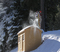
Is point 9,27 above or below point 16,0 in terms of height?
below

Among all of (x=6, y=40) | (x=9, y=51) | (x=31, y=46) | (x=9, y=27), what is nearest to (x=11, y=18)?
(x=9, y=27)

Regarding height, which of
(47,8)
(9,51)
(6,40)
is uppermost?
(47,8)

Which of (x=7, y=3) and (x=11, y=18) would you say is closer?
(x=11, y=18)

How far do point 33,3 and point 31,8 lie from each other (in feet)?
1.91

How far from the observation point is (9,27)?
12.3 meters

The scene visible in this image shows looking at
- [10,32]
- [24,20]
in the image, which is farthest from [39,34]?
[24,20]

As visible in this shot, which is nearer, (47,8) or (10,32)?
(10,32)

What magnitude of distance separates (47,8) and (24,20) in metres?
2.86

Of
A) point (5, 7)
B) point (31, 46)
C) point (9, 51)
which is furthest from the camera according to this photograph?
point (5, 7)

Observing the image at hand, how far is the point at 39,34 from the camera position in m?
8.85

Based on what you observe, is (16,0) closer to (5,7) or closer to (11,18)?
(5,7)

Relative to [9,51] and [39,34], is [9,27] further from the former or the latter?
[39,34]

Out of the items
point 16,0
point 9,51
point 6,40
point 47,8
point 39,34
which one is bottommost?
point 9,51

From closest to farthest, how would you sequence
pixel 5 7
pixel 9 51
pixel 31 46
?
pixel 31 46 < pixel 9 51 < pixel 5 7
